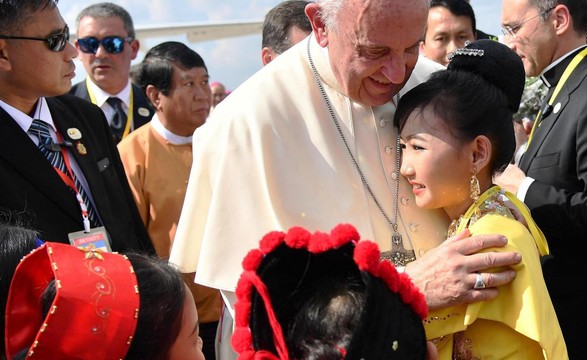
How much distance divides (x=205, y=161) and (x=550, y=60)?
220 centimetres

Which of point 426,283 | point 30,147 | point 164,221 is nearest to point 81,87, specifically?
point 164,221

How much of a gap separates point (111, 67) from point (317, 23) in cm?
383

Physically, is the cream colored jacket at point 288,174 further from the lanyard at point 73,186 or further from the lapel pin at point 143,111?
the lapel pin at point 143,111

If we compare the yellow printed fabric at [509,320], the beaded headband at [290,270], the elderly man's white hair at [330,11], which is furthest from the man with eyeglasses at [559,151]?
the beaded headband at [290,270]

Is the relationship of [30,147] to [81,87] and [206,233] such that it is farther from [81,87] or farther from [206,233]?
[81,87]

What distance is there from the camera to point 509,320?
2467 millimetres

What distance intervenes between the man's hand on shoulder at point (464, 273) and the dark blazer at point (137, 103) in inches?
169

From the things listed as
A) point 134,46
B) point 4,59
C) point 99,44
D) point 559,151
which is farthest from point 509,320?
point 134,46

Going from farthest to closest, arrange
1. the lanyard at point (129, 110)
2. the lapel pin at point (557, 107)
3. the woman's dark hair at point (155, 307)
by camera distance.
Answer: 1. the lanyard at point (129, 110)
2. the lapel pin at point (557, 107)
3. the woman's dark hair at point (155, 307)

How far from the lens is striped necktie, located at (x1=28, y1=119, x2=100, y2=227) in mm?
3406

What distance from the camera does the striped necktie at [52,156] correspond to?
11.2 feet

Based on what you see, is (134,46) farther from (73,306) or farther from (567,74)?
(73,306)

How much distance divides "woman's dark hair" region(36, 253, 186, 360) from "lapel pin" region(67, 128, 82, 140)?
4.76 ft

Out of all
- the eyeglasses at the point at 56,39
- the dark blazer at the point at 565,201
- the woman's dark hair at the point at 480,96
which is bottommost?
the dark blazer at the point at 565,201
